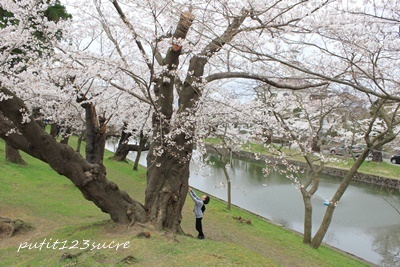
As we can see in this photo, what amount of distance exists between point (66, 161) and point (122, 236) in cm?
170

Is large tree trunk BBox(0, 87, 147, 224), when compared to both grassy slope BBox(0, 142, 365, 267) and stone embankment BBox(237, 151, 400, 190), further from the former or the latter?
stone embankment BBox(237, 151, 400, 190)

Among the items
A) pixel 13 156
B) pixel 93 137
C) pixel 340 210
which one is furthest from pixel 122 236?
pixel 340 210

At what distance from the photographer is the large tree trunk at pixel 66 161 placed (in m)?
5.13

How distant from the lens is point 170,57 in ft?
19.9

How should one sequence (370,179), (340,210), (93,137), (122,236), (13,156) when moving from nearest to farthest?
(122,236) < (93,137) < (13,156) < (340,210) < (370,179)

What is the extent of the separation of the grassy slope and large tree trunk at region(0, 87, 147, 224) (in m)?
0.41

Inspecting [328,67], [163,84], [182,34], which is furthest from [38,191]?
[328,67]

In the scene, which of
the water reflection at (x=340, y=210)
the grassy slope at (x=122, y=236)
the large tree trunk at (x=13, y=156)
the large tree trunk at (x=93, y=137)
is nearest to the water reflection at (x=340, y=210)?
the water reflection at (x=340, y=210)

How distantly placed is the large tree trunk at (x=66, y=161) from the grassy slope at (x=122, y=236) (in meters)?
0.41

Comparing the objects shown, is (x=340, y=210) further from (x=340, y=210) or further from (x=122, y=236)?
(x=122, y=236)

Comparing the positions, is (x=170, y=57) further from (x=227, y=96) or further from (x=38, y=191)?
(x=38, y=191)

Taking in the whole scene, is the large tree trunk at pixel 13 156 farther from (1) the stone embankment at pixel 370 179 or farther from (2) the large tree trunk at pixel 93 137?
(1) the stone embankment at pixel 370 179

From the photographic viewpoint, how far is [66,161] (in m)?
5.77

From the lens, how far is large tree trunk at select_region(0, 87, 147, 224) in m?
5.13
